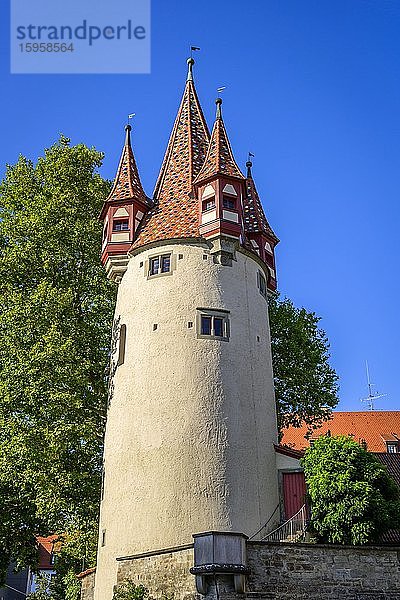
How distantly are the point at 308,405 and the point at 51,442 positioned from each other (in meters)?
11.0

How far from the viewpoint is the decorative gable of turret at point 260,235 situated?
85.1ft

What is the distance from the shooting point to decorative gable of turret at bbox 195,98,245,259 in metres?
23.1

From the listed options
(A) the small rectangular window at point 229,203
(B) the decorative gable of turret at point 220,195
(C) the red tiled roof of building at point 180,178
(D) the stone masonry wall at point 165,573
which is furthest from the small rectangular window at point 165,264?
(D) the stone masonry wall at point 165,573

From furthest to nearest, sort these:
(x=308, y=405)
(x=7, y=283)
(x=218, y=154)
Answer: (x=308, y=405) → (x=7, y=283) → (x=218, y=154)

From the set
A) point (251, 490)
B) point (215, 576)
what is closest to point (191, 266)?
point (251, 490)

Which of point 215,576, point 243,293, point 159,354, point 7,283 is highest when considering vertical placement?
point 7,283

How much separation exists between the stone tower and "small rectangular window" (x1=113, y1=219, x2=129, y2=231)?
1.6 inches

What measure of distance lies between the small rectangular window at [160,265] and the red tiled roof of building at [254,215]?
4.36 m

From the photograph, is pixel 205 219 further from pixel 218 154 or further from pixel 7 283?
pixel 7 283

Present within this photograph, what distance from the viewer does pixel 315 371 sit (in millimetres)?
29547

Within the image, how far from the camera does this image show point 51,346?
930 inches

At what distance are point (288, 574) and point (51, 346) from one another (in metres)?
11.5

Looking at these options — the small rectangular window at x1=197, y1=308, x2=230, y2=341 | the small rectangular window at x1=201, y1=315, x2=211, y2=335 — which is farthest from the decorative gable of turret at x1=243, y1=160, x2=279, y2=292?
the small rectangular window at x1=201, y1=315, x2=211, y2=335

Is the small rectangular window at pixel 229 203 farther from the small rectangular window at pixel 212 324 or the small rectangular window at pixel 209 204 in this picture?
the small rectangular window at pixel 212 324
